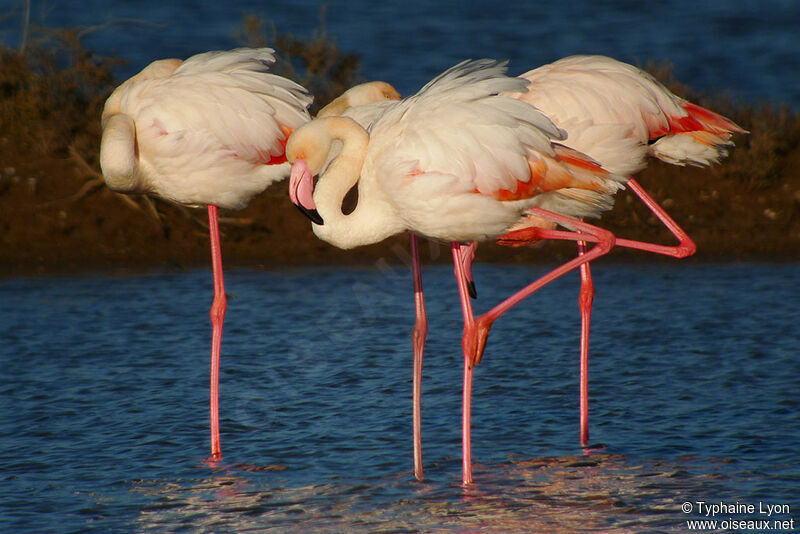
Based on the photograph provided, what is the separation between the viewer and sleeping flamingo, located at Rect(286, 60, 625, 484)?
478cm

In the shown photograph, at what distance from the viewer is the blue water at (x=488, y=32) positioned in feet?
45.2

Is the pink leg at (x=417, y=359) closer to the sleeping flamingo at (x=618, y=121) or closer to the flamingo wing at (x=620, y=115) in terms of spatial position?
the sleeping flamingo at (x=618, y=121)

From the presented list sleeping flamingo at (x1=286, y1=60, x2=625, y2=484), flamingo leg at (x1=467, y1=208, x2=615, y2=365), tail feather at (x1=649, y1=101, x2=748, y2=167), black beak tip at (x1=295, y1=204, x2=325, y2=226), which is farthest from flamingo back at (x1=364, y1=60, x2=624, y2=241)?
tail feather at (x1=649, y1=101, x2=748, y2=167)

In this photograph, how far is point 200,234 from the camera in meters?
9.80

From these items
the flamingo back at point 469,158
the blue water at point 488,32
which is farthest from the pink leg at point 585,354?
the blue water at point 488,32

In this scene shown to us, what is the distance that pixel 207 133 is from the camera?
19.4ft

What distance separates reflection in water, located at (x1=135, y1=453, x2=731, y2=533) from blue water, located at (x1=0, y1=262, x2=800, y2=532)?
1 cm

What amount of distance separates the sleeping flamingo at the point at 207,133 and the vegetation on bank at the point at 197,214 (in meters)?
3.55

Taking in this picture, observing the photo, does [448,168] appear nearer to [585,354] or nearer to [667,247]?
[667,247]

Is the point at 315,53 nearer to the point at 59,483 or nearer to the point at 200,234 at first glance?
the point at 200,234

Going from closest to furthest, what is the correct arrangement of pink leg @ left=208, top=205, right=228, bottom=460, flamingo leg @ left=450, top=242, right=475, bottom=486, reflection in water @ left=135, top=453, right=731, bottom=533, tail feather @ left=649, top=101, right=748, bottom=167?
reflection in water @ left=135, top=453, right=731, bottom=533 → flamingo leg @ left=450, top=242, right=475, bottom=486 → pink leg @ left=208, top=205, right=228, bottom=460 → tail feather @ left=649, top=101, right=748, bottom=167

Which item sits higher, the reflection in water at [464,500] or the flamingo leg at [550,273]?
the flamingo leg at [550,273]

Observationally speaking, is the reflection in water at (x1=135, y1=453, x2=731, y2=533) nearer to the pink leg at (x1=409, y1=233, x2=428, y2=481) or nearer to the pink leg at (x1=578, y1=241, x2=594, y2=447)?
the pink leg at (x1=409, y1=233, x2=428, y2=481)

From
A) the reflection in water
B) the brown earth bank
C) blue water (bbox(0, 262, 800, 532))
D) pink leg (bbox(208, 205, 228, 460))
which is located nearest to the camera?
the reflection in water
